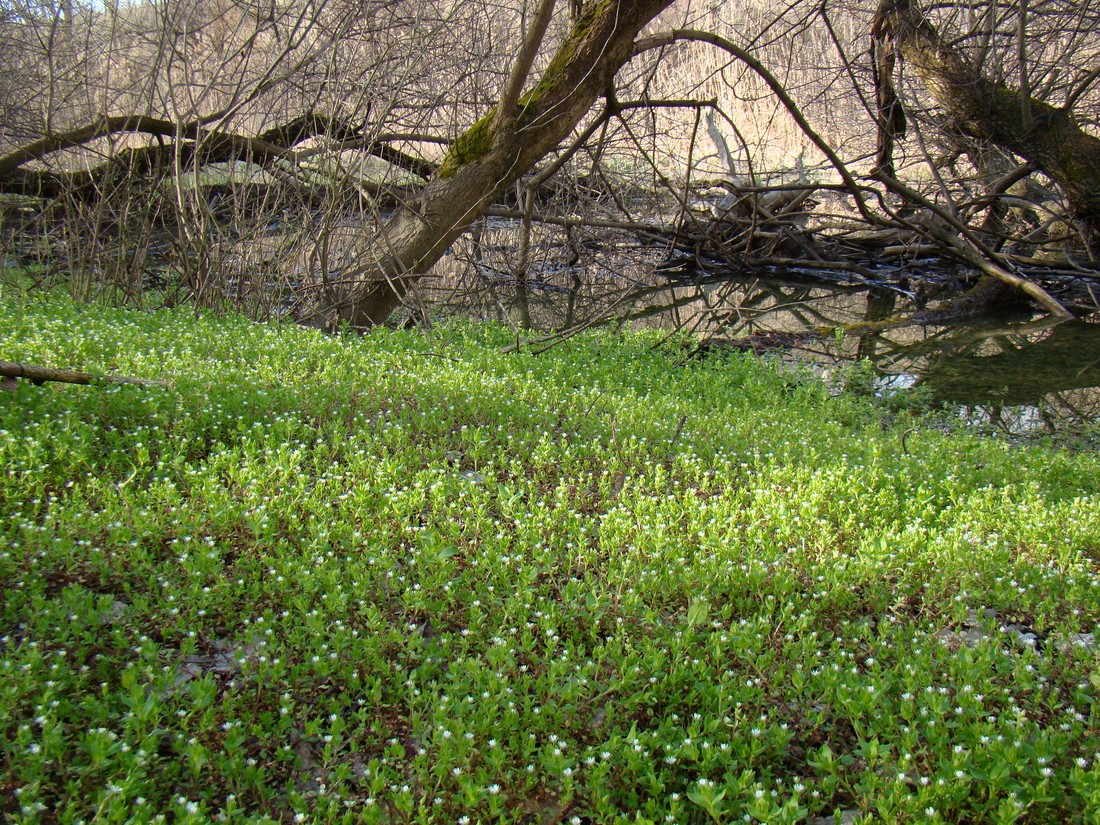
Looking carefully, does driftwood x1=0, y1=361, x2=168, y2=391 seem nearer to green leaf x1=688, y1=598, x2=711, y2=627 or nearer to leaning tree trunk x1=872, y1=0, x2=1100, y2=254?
green leaf x1=688, y1=598, x2=711, y2=627

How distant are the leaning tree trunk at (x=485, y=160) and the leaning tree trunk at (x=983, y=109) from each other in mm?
5190

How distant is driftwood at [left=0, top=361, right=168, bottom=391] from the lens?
5480mm

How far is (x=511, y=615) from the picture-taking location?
3.81 meters

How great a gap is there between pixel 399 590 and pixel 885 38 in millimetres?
12094

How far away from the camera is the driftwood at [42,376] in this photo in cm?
548

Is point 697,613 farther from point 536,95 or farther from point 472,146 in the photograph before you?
point 472,146

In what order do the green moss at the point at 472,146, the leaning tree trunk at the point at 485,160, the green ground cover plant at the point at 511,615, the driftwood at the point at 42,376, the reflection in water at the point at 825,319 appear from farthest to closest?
1. the reflection in water at the point at 825,319
2. the green moss at the point at 472,146
3. the leaning tree trunk at the point at 485,160
4. the driftwood at the point at 42,376
5. the green ground cover plant at the point at 511,615

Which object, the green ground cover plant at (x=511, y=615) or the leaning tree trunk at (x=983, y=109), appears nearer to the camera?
the green ground cover plant at (x=511, y=615)

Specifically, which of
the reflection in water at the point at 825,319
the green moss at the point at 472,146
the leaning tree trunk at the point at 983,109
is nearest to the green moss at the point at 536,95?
the green moss at the point at 472,146

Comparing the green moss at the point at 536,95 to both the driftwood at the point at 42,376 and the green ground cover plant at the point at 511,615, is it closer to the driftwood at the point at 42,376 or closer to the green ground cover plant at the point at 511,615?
the green ground cover plant at the point at 511,615

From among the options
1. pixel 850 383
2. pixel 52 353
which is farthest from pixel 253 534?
pixel 850 383

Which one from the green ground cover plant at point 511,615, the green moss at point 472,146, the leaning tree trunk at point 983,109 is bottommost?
Result: the green ground cover plant at point 511,615

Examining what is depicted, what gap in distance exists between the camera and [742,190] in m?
13.4

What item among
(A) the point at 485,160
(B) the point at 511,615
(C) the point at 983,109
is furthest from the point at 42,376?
(C) the point at 983,109
